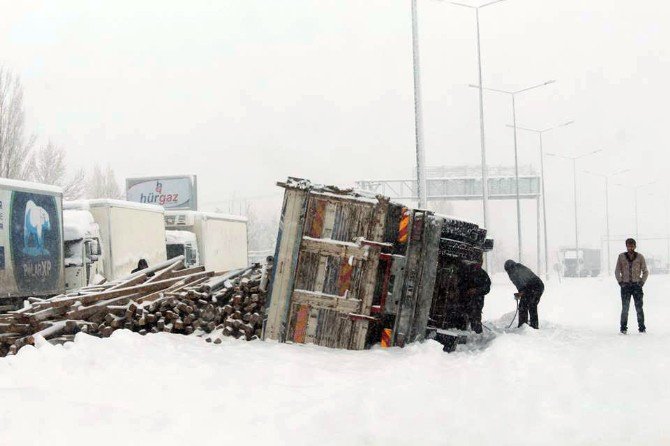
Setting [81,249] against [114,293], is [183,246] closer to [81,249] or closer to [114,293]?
[81,249]

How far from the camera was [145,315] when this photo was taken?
13062mm

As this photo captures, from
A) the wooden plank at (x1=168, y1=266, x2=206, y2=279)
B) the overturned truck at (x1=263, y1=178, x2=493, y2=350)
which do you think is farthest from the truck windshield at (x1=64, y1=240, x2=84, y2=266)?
the overturned truck at (x1=263, y1=178, x2=493, y2=350)

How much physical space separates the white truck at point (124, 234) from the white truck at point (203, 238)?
2865mm

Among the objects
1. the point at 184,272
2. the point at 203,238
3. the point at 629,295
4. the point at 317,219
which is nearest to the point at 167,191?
the point at 203,238

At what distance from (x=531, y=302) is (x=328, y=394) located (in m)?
8.74

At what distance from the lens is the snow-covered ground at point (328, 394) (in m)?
7.14

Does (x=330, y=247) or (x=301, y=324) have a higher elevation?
(x=330, y=247)

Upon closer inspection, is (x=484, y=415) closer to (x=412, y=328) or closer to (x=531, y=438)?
(x=531, y=438)

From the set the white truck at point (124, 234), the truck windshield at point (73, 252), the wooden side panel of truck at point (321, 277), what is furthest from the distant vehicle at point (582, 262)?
the wooden side panel of truck at point (321, 277)

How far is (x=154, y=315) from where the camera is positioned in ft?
42.7

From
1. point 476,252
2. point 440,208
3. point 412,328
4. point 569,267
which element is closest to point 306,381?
point 412,328

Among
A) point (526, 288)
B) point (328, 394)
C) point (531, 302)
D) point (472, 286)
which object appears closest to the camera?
point (328, 394)

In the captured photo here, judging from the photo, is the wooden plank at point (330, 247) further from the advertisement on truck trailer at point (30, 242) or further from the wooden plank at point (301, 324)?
the advertisement on truck trailer at point (30, 242)

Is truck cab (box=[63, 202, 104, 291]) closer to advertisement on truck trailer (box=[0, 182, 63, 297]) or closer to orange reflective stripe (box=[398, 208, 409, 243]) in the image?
advertisement on truck trailer (box=[0, 182, 63, 297])
